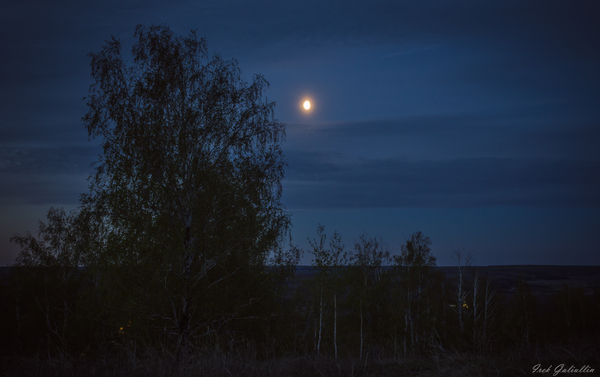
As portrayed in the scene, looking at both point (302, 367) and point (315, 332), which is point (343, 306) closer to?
point (315, 332)

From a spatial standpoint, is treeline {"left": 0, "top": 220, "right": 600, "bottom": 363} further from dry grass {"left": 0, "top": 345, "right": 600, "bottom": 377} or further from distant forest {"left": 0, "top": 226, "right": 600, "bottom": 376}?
dry grass {"left": 0, "top": 345, "right": 600, "bottom": 377}

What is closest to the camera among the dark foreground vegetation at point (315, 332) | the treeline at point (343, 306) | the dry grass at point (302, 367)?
the dry grass at point (302, 367)

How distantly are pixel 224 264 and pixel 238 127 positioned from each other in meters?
5.15

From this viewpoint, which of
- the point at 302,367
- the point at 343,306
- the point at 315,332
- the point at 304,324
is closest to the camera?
the point at 302,367

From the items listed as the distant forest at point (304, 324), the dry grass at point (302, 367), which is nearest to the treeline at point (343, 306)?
the distant forest at point (304, 324)

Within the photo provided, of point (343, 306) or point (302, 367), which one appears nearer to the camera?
point (302, 367)

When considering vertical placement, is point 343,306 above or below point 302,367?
below

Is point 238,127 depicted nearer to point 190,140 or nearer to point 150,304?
point 190,140

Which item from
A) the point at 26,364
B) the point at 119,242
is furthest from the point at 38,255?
the point at 26,364

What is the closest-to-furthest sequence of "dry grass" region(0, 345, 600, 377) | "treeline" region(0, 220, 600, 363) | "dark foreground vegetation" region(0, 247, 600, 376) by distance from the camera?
"dry grass" region(0, 345, 600, 377), "dark foreground vegetation" region(0, 247, 600, 376), "treeline" region(0, 220, 600, 363)

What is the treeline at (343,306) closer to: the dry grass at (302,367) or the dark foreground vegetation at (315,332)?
the dark foreground vegetation at (315,332)

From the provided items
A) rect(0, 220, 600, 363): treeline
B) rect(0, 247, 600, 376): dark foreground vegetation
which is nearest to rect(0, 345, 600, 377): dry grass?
rect(0, 247, 600, 376): dark foreground vegetation

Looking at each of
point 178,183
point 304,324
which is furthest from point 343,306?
point 178,183

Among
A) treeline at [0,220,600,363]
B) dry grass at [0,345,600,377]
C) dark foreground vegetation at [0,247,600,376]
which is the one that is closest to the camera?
dry grass at [0,345,600,377]
